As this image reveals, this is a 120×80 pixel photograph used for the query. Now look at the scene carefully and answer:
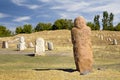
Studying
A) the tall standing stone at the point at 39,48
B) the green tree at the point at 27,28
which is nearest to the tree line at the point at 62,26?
the green tree at the point at 27,28

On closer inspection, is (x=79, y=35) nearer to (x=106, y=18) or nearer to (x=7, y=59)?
(x=7, y=59)

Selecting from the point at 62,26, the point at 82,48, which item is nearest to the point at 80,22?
the point at 82,48

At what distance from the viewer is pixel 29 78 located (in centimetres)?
1562

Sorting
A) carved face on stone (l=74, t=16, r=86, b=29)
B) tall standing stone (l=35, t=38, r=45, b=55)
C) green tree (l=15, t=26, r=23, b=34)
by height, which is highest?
green tree (l=15, t=26, r=23, b=34)

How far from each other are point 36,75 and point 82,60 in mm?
2776

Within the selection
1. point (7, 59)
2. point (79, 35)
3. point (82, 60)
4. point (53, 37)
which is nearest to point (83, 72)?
point (82, 60)

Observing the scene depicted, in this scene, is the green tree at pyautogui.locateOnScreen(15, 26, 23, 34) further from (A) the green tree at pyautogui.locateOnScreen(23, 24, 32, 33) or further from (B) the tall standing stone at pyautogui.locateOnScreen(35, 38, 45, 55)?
(B) the tall standing stone at pyautogui.locateOnScreen(35, 38, 45, 55)

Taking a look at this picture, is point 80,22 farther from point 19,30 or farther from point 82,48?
point 19,30

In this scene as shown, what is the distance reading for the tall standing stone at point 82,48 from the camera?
56.9ft

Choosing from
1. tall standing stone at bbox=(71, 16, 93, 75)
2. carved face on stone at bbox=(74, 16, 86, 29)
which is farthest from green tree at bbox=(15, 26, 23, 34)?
tall standing stone at bbox=(71, 16, 93, 75)

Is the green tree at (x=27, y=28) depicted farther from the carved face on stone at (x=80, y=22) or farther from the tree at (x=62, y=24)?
the carved face on stone at (x=80, y=22)

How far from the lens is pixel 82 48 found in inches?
686

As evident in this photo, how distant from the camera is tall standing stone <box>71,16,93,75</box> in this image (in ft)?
56.9

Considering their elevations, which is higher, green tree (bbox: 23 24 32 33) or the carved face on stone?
green tree (bbox: 23 24 32 33)
